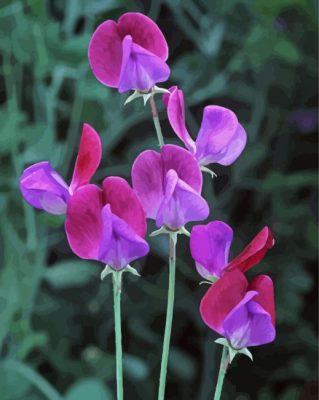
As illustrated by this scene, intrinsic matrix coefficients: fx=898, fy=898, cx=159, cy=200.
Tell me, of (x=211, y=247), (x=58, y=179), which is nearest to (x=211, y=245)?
(x=211, y=247)

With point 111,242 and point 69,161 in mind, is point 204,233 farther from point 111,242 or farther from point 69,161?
point 69,161

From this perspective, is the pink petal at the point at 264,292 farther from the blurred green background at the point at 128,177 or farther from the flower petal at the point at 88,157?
the blurred green background at the point at 128,177

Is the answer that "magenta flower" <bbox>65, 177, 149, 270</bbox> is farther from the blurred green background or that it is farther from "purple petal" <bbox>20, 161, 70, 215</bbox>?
the blurred green background

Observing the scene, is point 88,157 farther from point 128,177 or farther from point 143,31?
point 128,177

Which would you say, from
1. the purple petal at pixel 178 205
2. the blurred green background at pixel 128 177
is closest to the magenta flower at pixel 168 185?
the purple petal at pixel 178 205

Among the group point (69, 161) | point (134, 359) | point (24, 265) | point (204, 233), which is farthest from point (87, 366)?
point (204, 233)

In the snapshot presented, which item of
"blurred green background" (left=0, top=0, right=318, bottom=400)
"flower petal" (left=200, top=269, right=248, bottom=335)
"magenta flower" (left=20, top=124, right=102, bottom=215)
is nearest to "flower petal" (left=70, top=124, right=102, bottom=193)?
"magenta flower" (left=20, top=124, right=102, bottom=215)
